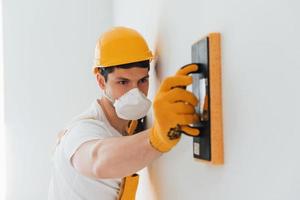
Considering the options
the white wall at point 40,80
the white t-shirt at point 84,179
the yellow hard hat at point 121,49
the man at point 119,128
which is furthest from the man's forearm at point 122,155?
the white wall at point 40,80

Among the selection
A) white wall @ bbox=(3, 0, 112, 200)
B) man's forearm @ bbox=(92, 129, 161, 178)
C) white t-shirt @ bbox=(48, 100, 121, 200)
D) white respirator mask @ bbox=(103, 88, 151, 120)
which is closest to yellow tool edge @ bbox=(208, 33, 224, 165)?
man's forearm @ bbox=(92, 129, 161, 178)

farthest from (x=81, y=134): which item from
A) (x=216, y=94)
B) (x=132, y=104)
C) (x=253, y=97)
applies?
(x=253, y=97)

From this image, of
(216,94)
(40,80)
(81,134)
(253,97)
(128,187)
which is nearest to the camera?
(253,97)

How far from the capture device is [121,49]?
1440 millimetres

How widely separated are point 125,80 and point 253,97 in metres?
0.74

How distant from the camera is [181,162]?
1.33 metres

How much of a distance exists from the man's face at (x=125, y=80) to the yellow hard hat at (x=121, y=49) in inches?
1.4

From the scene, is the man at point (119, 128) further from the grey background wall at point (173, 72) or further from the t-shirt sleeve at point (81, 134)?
the grey background wall at point (173, 72)

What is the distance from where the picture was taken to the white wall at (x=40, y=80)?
9.73ft

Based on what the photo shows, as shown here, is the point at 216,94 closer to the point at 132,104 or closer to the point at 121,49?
the point at 132,104

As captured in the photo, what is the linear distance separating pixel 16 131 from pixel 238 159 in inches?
94.8

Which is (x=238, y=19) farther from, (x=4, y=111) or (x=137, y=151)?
(x=4, y=111)

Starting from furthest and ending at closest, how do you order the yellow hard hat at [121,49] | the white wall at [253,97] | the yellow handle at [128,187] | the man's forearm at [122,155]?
the yellow handle at [128,187] → the yellow hard hat at [121,49] → the man's forearm at [122,155] → the white wall at [253,97]

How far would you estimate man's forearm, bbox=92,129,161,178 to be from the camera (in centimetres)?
111
